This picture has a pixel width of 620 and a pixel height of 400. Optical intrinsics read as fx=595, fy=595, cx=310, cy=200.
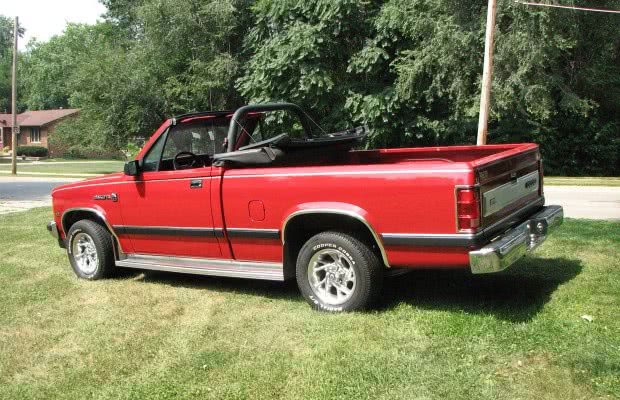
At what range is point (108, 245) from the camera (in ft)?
21.6

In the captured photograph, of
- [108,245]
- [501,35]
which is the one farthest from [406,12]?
[108,245]

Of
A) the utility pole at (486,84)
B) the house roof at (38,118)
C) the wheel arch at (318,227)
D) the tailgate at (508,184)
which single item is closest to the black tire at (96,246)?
the wheel arch at (318,227)

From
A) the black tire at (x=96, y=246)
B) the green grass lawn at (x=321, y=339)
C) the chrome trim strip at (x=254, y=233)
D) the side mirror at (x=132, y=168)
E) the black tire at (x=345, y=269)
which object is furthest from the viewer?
the black tire at (x=96, y=246)

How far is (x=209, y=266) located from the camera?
5.70 metres

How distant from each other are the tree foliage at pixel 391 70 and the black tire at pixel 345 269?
16.3 metres

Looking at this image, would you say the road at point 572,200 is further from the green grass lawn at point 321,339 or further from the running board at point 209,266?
the running board at point 209,266

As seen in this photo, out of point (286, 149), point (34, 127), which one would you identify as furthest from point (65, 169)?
point (286, 149)

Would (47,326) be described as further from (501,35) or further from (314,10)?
(314,10)

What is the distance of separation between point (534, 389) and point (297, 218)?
2283mm

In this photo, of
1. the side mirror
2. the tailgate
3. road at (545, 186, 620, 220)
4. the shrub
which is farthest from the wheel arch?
the shrub

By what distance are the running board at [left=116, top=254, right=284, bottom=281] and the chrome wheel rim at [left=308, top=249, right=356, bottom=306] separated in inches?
13.6

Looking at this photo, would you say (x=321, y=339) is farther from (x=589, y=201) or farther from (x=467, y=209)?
(x=589, y=201)

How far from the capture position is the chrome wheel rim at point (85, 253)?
6.72 metres

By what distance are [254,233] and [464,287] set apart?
6.66 ft
